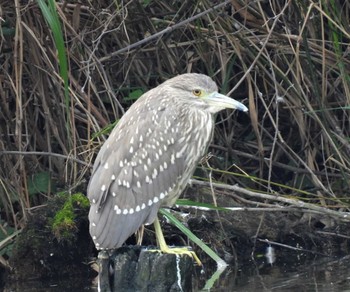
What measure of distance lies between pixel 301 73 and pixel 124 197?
2211 millimetres

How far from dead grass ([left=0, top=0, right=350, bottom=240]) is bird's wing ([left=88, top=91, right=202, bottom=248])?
1.24 metres

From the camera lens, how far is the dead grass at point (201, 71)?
6.74 meters

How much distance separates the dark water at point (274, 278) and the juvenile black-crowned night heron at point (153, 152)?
84 cm

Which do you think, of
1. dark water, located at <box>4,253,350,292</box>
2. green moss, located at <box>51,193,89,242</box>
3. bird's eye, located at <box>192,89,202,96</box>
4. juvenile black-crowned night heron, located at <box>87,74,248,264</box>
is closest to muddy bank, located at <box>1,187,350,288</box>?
green moss, located at <box>51,193,89,242</box>

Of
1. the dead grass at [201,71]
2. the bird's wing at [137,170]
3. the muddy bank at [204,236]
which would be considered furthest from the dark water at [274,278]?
the bird's wing at [137,170]

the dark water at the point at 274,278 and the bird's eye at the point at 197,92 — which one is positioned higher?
the bird's eye at the point at 197,92

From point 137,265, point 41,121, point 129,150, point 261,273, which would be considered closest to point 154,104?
point 129,150

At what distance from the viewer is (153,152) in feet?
17.7

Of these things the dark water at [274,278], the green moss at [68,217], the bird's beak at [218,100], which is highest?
the bird's beak at [218,100]

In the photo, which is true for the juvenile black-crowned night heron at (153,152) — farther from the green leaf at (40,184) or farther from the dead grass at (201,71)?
the green leaf at (40,184)

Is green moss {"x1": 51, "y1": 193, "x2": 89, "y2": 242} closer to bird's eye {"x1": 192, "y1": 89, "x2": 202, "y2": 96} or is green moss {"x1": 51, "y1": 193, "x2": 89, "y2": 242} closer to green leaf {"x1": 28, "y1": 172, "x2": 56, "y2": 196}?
green leaf {"x1": 28, "y1": 172, "x2": 56, "y2": 196}

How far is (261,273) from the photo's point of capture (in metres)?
6.32

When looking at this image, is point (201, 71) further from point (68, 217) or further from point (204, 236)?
point (68, 217)

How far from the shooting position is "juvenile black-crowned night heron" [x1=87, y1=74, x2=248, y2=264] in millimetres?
5176
